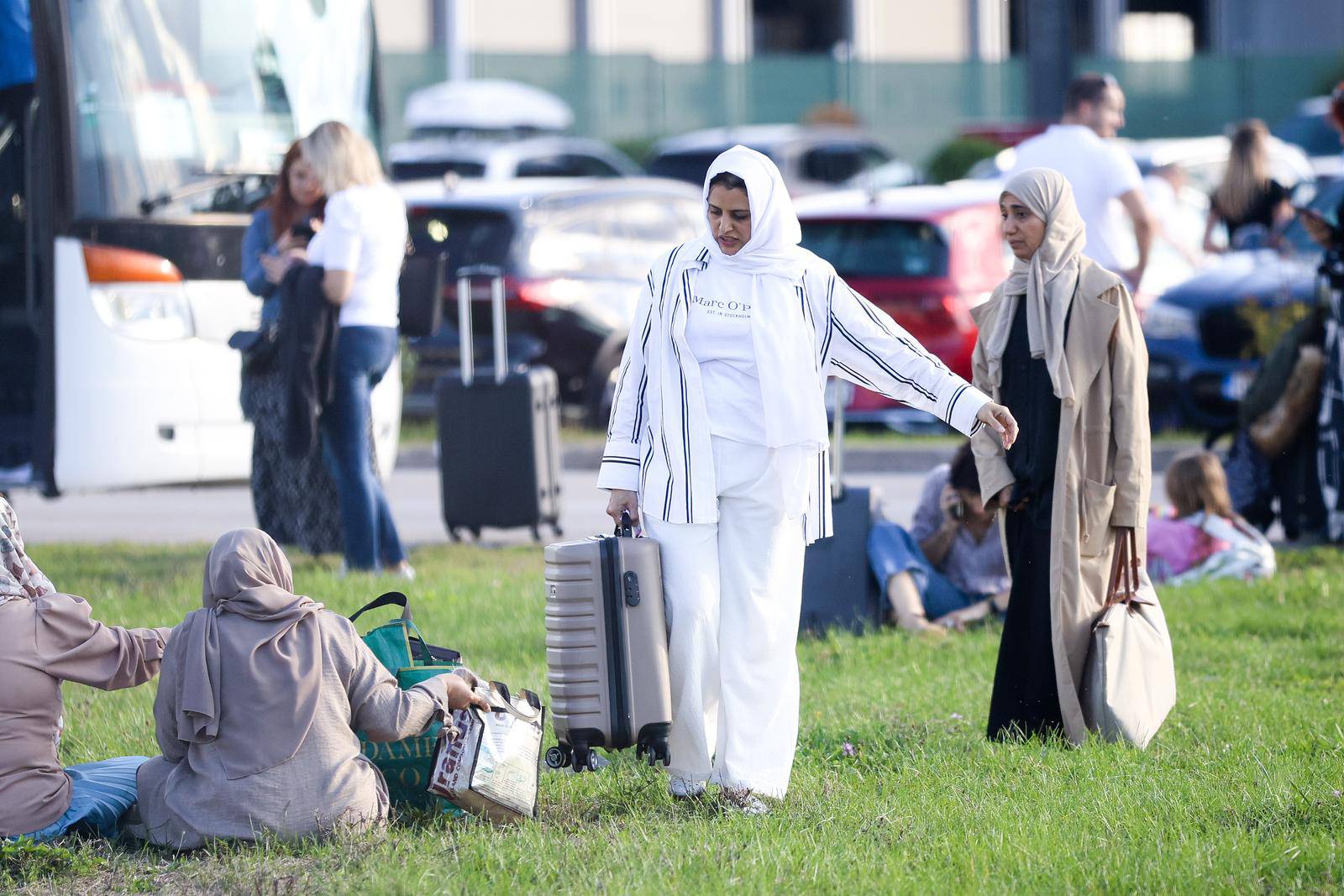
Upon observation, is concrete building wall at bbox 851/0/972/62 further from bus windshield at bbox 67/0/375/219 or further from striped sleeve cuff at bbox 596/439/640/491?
striped sleeve cuff at bbox 596/439/640/491

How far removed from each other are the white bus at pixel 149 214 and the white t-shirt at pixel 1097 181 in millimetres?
3531

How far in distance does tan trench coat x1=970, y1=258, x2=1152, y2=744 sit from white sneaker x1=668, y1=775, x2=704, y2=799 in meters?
1.21

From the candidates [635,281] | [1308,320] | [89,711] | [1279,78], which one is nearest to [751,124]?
[1279,78]

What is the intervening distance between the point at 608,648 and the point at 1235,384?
8509 millimetres

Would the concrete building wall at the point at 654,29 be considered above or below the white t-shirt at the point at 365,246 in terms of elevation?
above

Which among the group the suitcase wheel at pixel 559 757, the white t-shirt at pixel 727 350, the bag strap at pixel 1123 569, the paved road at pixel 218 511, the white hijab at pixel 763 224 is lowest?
the paved road at pixel 218 511

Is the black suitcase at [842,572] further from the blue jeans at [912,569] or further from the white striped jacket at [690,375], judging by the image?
the white striped jacket at [690,375]

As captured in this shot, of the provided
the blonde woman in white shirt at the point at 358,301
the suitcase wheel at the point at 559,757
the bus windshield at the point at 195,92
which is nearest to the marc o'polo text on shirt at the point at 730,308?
the suitcase wheel at the point at 559,757

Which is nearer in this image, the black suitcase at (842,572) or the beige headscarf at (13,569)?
the beige headscarf at (13,569)

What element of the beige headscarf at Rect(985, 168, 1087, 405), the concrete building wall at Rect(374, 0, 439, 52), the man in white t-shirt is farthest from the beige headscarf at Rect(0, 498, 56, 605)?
the concrete building wall at Rect(374, 0, 439, 52)

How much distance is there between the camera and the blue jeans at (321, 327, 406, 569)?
8.66m

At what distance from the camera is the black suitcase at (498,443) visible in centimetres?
965

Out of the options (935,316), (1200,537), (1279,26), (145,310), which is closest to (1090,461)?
(1200,537)

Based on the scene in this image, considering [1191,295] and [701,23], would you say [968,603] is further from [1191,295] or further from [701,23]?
[701,23]
